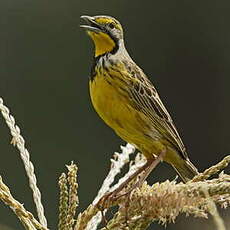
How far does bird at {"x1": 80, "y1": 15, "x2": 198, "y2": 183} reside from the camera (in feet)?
9.05

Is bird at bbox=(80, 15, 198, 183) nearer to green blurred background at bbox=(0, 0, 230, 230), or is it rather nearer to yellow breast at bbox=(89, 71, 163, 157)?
yellow breast at bbox=(89, 71, 163, 157)

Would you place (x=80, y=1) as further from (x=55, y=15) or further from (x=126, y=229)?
(x=126, y=229)

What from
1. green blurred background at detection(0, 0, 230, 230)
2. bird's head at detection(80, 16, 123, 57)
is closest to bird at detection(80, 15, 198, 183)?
bird's head at detection(80, 16, 123, 57)

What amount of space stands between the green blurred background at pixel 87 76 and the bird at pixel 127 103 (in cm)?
413

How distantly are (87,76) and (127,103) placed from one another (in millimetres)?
6558

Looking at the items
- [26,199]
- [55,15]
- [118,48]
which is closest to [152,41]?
[55,15]

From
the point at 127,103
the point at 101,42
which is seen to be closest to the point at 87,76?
the point at 101,42

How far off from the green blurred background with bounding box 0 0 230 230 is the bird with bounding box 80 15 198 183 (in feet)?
13.6

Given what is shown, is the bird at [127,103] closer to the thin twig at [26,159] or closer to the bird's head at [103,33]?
the bird's head at [103,33]

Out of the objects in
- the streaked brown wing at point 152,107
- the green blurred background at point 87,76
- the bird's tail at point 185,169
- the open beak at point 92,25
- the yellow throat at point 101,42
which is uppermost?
the open beak at point 92,25

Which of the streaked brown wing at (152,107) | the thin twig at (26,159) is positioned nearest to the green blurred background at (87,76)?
the streaked brown wing at (152,107)

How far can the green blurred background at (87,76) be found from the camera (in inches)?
319

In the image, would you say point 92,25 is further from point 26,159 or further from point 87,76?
point 87,76

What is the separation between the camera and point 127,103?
2.84 meters
